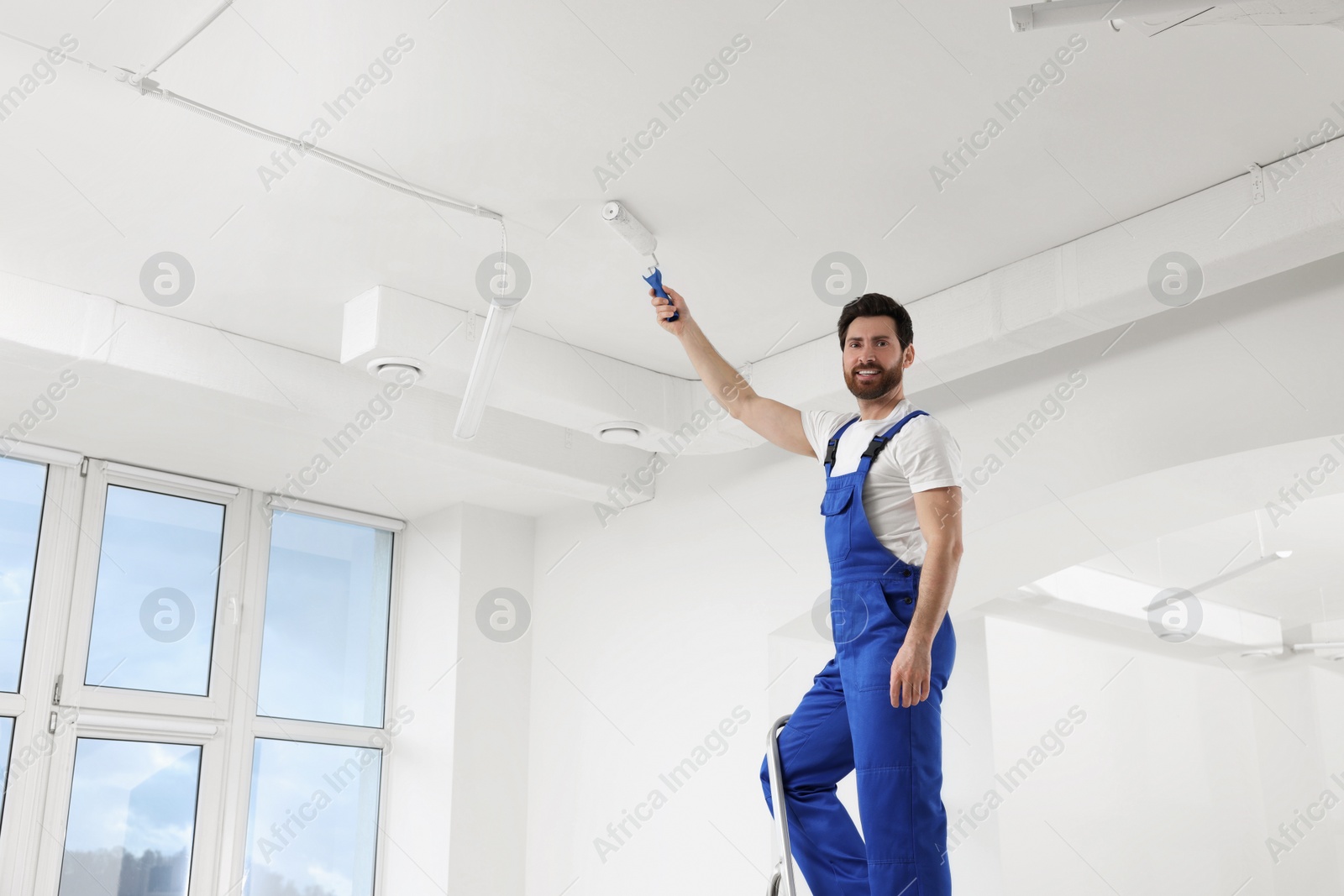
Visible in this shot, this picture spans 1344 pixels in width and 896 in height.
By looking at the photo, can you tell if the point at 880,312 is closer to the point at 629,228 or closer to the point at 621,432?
the point at 629,228

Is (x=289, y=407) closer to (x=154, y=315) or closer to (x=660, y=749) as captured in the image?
(x=154, y=315)

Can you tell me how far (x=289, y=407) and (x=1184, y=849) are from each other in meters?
6.28

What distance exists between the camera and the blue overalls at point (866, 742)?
81.5 inches

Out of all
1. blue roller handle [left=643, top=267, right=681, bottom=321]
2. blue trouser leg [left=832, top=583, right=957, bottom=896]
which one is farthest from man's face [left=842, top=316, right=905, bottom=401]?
blue roller handle [left=643, top=267, right=681, bottom=321]

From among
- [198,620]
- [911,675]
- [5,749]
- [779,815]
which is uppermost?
[198,620]

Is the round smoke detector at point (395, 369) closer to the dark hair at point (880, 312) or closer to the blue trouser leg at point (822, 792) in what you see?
the dark hair at point (880, 312)

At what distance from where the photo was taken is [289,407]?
4.73 meters

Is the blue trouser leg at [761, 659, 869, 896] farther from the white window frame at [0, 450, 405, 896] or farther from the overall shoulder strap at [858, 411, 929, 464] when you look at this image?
the white window frame at [0, 450, 405, 896]

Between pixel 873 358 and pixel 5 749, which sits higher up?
pixel 873 358

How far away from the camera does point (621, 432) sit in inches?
197

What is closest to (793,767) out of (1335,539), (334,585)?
(334,585)

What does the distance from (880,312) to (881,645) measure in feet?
2.22

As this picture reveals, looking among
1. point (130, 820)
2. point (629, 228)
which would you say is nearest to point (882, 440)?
point (629, 228)

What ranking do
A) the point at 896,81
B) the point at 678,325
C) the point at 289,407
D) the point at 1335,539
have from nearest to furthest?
the point at 678,325, the point at 896,81, the point at 289,407, the point at 1335,539
